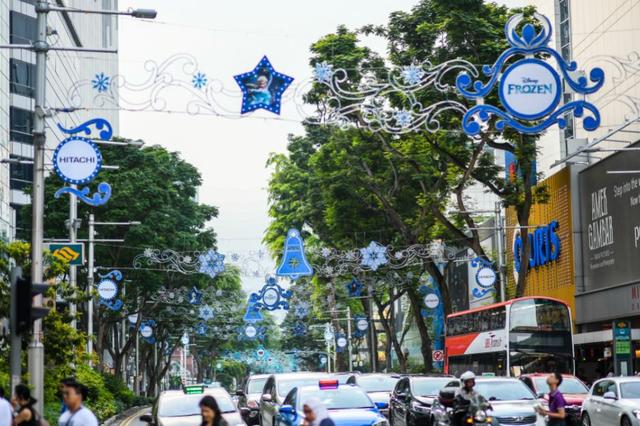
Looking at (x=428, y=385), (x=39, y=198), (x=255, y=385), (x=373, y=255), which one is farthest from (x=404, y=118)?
(x=373, y=255)

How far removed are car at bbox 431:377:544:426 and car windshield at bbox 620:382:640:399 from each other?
2.57 meters

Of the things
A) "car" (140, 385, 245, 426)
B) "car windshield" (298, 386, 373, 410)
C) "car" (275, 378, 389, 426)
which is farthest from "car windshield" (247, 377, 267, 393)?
"car windshield" (298, 386, 373, 410)

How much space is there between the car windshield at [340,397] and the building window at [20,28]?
159ft

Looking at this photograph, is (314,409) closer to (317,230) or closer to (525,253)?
(525,253)

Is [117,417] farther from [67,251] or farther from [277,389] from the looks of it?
[277,389]

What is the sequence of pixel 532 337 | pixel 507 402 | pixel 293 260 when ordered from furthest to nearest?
pixel 293 260 < pixel 532 337 < pixel 507 402

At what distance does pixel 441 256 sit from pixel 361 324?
23210 mm

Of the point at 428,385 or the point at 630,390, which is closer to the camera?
the point at 630,390

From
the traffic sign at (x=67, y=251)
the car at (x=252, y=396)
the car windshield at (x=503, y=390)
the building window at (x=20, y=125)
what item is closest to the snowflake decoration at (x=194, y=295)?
the building window at (x=20, y=125)

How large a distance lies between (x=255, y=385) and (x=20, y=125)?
3950 centimetres

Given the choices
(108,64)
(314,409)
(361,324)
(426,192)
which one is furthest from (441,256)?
Result: (108,64)

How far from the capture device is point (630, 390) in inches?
963

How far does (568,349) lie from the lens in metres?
36.6

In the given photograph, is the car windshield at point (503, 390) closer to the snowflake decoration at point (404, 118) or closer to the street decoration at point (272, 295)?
the snowflake decoration at point (404, 118)
